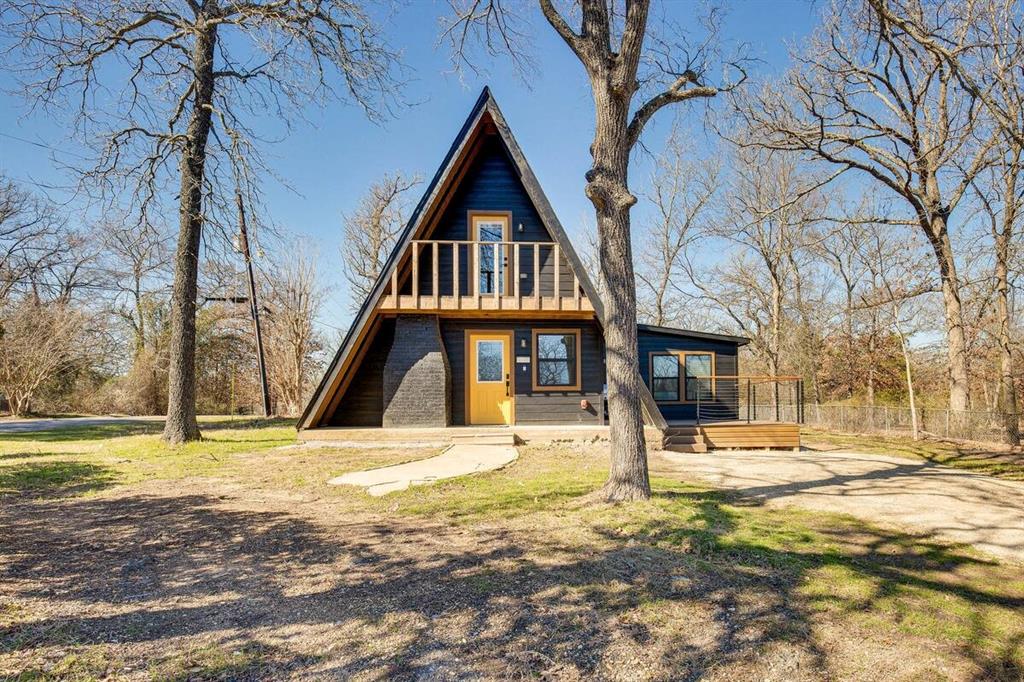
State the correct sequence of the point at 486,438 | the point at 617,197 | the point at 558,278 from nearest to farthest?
the point at 617,197 < the point at 486,438 < the point at 558,278

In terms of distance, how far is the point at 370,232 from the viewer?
24.7 meters

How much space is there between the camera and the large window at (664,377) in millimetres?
13945

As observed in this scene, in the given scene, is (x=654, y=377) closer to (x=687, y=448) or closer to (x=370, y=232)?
(x=687, y=448)

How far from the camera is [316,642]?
2580 mm

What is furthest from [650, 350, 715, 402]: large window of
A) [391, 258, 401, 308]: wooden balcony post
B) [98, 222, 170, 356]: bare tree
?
[98, 222, 170, 356]: bare tree

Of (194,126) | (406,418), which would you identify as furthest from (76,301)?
(406,418)

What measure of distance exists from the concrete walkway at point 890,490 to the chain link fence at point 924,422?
5.19m

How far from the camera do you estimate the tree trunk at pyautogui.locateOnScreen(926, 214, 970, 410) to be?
13.5 metres

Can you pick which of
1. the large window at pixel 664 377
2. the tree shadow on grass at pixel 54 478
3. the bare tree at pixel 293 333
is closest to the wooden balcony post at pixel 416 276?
the tree shadow on grass at pixel 54 478

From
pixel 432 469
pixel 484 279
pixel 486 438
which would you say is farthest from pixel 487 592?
pixel 484 279

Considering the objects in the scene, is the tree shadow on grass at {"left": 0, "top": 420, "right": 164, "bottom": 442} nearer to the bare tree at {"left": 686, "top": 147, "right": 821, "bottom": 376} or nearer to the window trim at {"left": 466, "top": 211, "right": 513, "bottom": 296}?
the window trim at {"left": 466, "top": 211, "right": 513, "bottom": 296}

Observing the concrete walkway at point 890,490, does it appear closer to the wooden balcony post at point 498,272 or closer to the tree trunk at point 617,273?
the tree trunk at point 617,273

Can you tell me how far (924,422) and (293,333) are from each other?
23.2m

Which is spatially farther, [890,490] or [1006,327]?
[1006,327]
